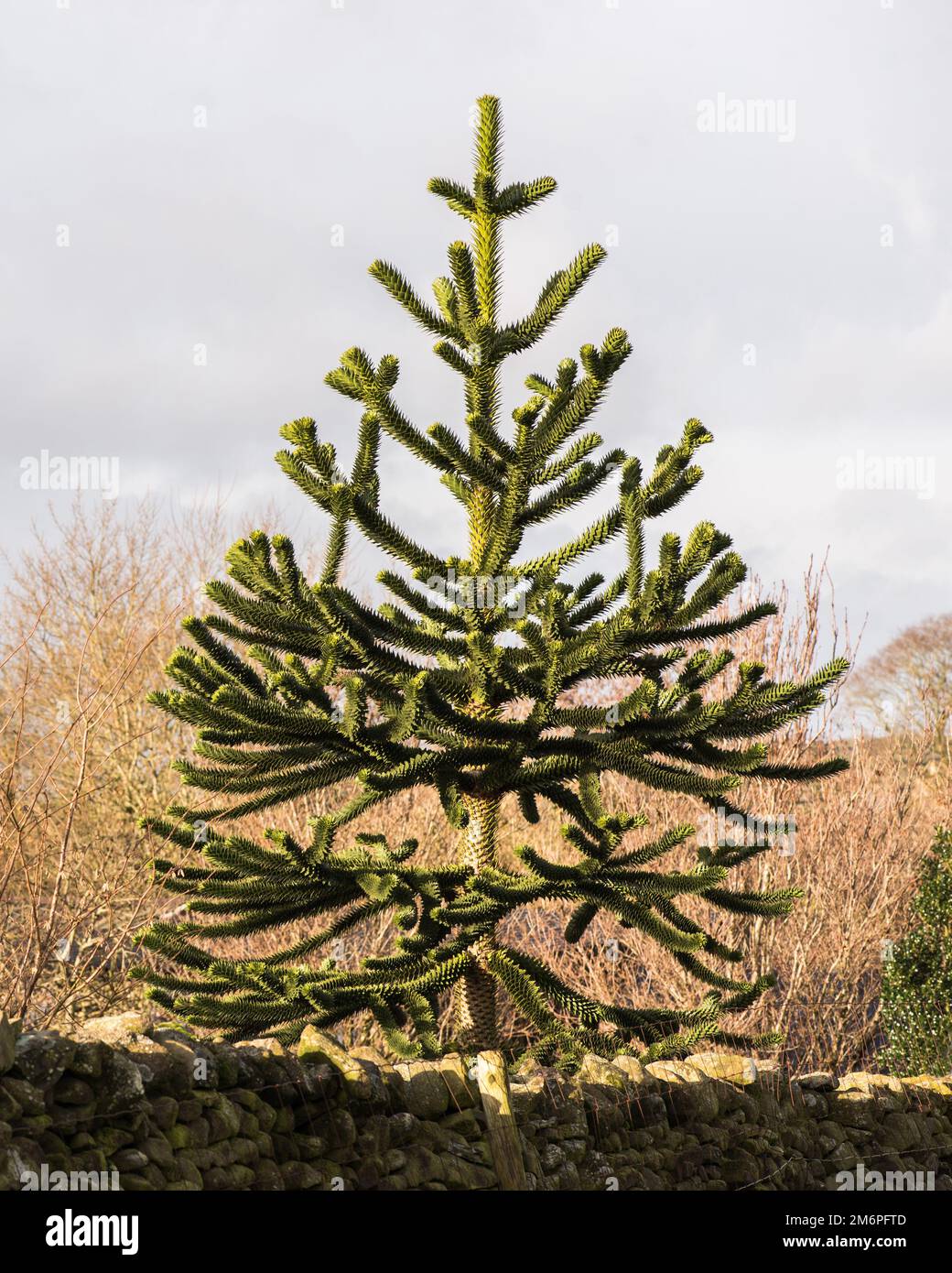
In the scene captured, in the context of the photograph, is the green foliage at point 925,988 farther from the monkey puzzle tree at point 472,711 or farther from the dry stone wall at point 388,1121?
the monkey puzzle tree at point 472,711

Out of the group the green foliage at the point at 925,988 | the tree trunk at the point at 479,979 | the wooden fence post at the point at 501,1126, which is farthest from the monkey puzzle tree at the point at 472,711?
the green foliage at the point at 925,988

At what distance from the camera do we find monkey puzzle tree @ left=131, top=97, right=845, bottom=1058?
21.8 feet

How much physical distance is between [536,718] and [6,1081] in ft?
11.9

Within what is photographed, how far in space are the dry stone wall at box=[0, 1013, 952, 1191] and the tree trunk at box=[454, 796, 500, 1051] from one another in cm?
45

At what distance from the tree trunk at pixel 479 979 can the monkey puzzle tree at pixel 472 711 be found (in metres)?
0.02

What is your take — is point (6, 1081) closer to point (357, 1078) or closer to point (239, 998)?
point (357, 1078)

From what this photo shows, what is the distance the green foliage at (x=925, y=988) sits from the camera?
1034 centimetres

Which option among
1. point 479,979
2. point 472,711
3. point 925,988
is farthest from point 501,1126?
point 925,988

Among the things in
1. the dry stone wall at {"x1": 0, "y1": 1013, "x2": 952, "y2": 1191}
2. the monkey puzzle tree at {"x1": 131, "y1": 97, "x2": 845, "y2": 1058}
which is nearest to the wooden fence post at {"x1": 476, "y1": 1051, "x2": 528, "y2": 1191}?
the dry stone wall at {"x1": 0, "y1": 1013, "x2": 952, "y2": 1191}

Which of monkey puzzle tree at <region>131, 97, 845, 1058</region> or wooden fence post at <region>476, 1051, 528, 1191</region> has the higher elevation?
monkey puzzle tree at <region>131, 97, 845, 1058</region>

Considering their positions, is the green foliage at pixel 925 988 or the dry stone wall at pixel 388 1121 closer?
the dry stone wall at pixel 388 1121

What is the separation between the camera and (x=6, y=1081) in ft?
12.3

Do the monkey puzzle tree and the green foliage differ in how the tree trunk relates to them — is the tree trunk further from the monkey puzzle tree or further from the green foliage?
the green foliage
